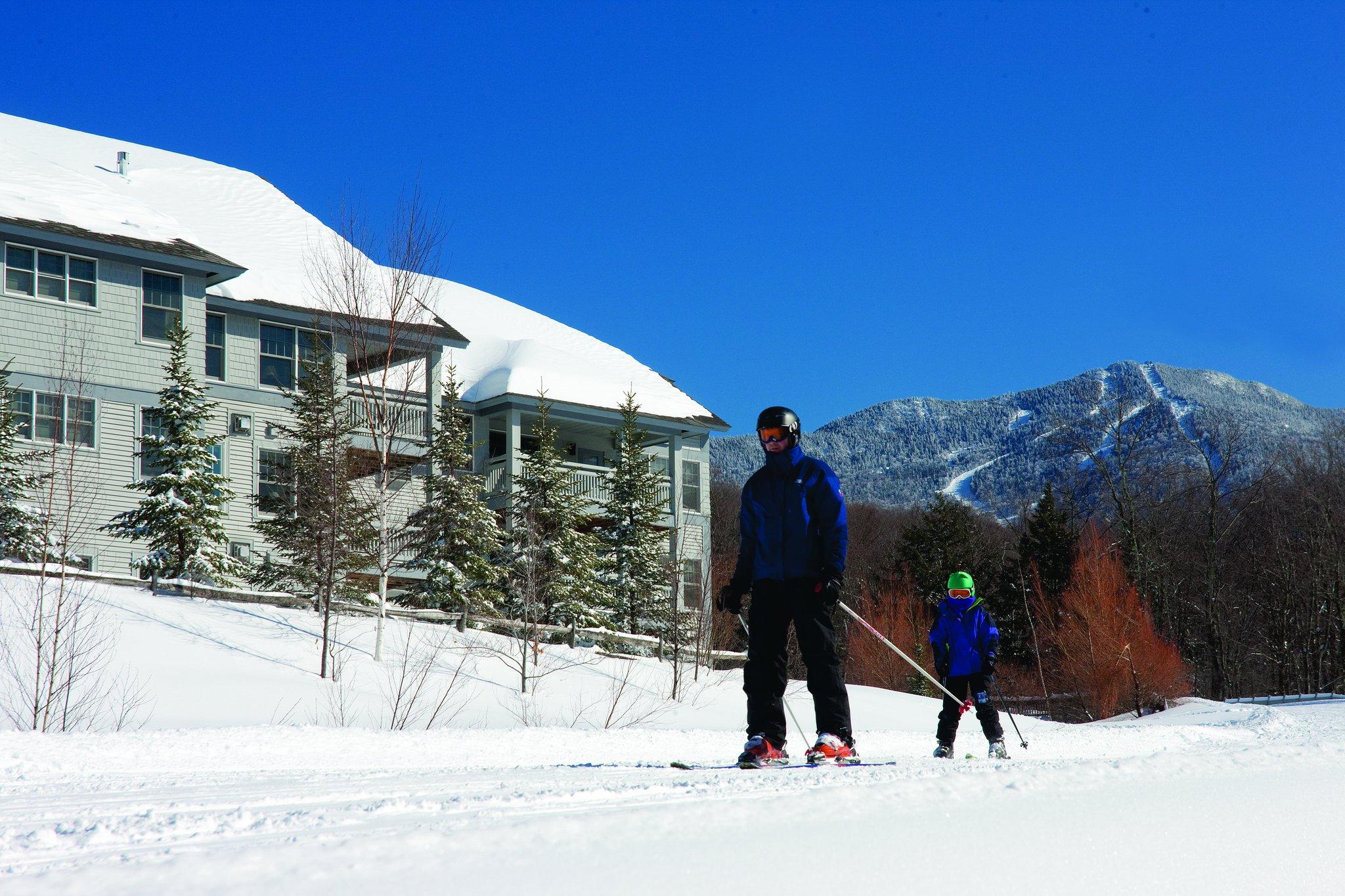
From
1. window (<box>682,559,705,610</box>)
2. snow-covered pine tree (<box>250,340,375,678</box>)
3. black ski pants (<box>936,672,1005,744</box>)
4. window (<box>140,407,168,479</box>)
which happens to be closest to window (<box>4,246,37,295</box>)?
window (<box>140,407,168,479</box>)

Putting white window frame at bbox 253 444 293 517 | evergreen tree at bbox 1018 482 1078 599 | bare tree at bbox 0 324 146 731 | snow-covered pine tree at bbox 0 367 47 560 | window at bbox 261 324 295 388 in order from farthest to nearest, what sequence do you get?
evergreen tree at bbox 1018 482 1078 599 → window at bbox 261 324 295 388 → white window frame at bbox 253 444 293 517 → snow-covered pine tree at bbox 0 367 47 560 → bare tree at bbox 0 324 146 731

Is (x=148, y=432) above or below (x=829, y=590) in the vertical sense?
above

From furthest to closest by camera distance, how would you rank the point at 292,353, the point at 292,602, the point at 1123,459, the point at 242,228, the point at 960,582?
the point at 1123,459
the point at 242,228
the point at 292,353
the point at 292,602
the point at 960,582

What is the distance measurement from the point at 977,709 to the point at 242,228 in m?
28.9

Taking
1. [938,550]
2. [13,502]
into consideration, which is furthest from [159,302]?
[938,550]

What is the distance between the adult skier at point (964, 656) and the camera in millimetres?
9391

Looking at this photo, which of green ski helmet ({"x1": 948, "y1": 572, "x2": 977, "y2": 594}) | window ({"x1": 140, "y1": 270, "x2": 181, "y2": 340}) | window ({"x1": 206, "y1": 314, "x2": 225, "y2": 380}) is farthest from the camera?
window ({"x1": 206, "y1": 314, "x2": 225, "y2": 380})

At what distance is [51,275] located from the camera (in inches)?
1002

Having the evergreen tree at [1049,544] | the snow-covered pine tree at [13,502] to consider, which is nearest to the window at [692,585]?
the snow-covered pine tree at [13,502]

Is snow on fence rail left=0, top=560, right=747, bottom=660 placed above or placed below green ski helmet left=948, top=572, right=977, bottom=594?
below

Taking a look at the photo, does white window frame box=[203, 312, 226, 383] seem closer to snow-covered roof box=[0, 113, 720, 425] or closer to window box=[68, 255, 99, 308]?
snow-covered roof box=[0, 113, 720, 425]

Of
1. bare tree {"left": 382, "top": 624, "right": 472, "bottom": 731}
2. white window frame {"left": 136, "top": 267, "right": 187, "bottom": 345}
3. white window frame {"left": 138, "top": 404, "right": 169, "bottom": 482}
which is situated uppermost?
white window frame {"left": 136, "top": 267, "right": 187, "bottom": 345}

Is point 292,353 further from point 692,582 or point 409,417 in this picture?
point 692,582

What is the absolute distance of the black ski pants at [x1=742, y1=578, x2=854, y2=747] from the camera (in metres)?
6.76
